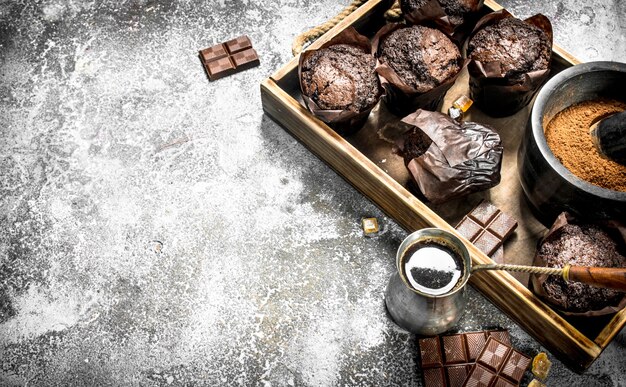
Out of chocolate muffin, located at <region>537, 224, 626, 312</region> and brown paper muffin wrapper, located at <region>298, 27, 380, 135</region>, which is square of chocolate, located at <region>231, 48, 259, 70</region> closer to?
brown paper muffin wrapper, located at <region>298, 27, 380, 135</region>

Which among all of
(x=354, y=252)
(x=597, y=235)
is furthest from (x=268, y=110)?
(x=597, y=235)

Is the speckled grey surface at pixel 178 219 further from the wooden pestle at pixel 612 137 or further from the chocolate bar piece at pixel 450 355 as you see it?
the wooden pestle at pixel 612 137

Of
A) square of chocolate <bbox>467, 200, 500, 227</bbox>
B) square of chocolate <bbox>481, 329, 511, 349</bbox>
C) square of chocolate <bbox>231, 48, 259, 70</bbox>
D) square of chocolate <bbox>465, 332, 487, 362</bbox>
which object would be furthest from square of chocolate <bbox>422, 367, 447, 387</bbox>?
square of chocolate <bbox>231, 48, 259, 70</bbox>

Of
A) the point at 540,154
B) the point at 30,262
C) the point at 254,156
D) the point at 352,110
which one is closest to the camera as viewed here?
the point at 540,154

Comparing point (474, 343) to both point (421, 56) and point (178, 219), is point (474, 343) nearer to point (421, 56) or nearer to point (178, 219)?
point (421, 56)

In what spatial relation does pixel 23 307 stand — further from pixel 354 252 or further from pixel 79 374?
pixel 354 252
